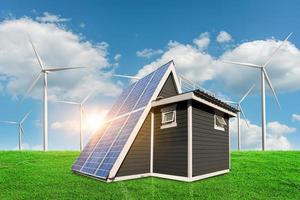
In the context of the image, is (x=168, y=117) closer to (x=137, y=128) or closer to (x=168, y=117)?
(x=168, y=117)

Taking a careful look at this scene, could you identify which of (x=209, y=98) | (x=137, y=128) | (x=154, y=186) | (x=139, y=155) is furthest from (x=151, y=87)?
(x=154, y=186)

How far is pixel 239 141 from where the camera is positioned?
38781mm

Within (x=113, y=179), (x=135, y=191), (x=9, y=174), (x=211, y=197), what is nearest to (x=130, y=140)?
(x=113, y=179)

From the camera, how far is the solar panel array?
1441 centimetres

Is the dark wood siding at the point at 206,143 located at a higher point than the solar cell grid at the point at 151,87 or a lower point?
lower

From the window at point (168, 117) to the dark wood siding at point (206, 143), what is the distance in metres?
1.07

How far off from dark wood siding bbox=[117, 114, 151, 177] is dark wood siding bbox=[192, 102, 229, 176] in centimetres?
262

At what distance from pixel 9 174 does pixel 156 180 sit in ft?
31.1

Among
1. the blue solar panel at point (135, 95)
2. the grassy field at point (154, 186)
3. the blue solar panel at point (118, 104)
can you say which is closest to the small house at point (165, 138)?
the blue solar panel at point (135, 95)

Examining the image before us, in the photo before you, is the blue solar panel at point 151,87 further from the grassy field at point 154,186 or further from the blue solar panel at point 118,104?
the grassy field at point 154,186

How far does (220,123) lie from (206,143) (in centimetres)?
239

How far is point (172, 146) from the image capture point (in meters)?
14.5

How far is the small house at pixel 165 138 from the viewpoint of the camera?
13.8 meters

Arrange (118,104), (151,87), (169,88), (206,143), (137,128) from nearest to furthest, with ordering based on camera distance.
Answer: (137,128) < (206,143) < (151,87) < (169,88) < (118,104)
